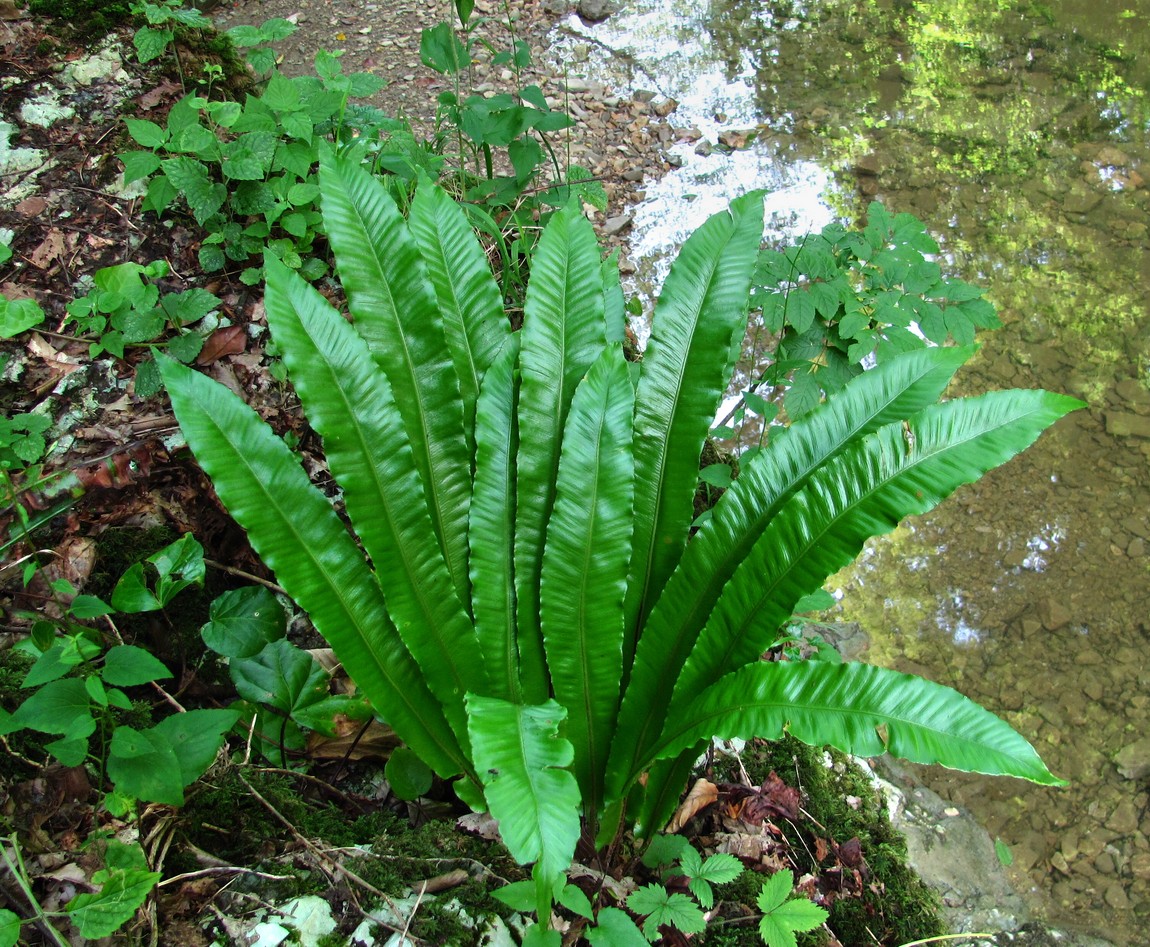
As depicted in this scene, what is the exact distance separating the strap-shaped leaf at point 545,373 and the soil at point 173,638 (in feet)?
1.19

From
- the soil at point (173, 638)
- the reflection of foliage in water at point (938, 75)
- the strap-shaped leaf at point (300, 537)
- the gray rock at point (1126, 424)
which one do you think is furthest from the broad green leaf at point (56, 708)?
the reflection of foliage in water at point (938, 75)

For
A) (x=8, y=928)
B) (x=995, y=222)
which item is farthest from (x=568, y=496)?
(x=995, y=222)

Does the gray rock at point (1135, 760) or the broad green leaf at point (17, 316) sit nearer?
the broad green leaf at point (17, 316)

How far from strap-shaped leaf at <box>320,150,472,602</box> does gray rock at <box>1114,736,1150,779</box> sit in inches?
81.9

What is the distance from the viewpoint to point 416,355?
4.62ft

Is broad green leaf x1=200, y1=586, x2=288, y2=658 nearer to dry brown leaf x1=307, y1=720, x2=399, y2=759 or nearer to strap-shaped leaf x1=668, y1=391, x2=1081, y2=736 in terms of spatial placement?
dry brown leaf x1=307, y1=720, x2=399, y2=759

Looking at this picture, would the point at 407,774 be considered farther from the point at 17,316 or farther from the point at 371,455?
the point at 17,316

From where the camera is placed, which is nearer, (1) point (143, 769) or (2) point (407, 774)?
(1) point (143, 769)

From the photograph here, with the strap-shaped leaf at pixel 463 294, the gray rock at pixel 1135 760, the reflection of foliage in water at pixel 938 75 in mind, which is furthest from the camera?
the reflection of foliage in water at pixel 938 75

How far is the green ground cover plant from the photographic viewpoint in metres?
1.19

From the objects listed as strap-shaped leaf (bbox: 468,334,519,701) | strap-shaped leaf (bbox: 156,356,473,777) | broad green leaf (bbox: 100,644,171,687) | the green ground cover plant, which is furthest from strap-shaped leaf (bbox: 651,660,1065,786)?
broad green leaf (bbox: 100,644,171,687)

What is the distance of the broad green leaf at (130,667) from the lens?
1095mm

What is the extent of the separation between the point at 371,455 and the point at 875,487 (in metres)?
0.76

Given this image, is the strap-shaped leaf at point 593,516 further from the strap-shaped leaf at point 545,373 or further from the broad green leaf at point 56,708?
the broad green leaf at point 56,708
